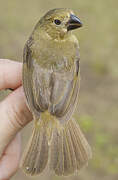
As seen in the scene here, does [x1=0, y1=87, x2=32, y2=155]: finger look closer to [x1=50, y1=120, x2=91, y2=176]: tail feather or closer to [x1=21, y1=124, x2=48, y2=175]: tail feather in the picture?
[x1=21, y1=124, x2=48, y2=175]: tail feather

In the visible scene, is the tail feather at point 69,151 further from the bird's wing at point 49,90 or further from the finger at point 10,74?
the finger at point 10,74

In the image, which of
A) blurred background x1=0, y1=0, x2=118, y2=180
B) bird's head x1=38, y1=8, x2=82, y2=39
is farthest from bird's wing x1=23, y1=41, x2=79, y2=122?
blurred background x1=0, y1=0, x2=118, y2=180

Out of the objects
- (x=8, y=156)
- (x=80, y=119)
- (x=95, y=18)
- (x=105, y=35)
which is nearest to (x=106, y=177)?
(x=80, y=119)

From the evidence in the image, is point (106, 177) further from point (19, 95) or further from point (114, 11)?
point (114, 11)

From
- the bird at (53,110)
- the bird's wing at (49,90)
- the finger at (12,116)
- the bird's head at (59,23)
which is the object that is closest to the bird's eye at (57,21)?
the bird's head at (59,23)

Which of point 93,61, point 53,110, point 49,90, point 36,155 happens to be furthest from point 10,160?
point 93,61
